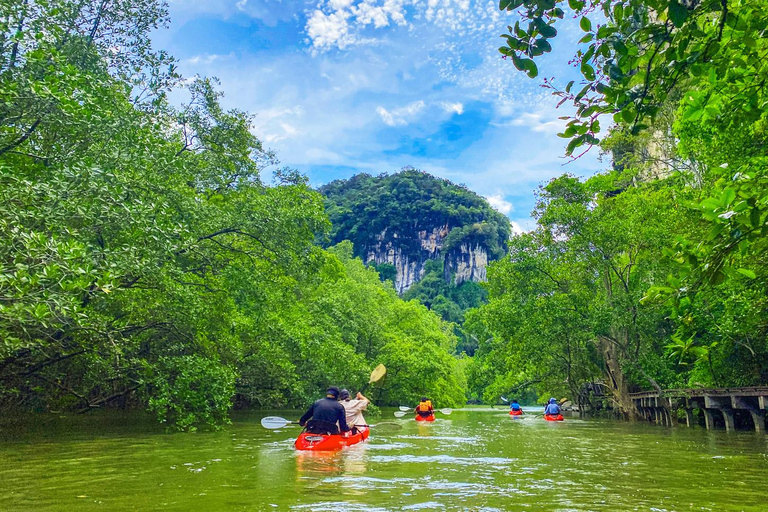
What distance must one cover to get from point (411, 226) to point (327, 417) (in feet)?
420

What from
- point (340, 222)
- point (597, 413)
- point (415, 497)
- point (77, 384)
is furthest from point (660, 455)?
point (340, 222)

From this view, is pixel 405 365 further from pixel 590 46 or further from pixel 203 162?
pixel 590 46

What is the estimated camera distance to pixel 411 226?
137875 mm

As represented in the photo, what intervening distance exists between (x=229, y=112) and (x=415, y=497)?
15333mm


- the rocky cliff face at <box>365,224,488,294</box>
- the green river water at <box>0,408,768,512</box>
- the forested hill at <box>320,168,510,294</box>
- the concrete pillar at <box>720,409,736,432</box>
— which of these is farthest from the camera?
the rocky cliff face at <box>365,224,488,294</box>

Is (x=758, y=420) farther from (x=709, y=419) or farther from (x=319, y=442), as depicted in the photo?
(x=319, y=442)

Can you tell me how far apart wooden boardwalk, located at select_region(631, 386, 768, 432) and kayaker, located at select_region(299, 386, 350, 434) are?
1167 centimetres

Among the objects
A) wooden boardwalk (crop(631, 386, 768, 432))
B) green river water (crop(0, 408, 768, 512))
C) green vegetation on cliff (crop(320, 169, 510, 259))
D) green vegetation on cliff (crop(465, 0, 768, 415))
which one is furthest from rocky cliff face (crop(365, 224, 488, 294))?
green river water (crop(0, 408, 768, 512))

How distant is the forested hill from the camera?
13038 centimetres

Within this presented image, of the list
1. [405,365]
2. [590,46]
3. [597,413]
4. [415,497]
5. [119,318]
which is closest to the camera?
[590,46]

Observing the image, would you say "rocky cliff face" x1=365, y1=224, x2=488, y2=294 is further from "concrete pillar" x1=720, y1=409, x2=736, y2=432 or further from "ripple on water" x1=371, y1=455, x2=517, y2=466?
"ripple on water" x1=371, y1=455, x2=517, y2=466

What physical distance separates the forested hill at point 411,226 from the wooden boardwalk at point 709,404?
106 m

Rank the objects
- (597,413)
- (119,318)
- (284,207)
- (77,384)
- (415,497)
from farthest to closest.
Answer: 1. (597,413)
2. (77,384)
3. (284,207)
4. (119,318)
5. (415,497)

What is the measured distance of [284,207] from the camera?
16312 millimetres
